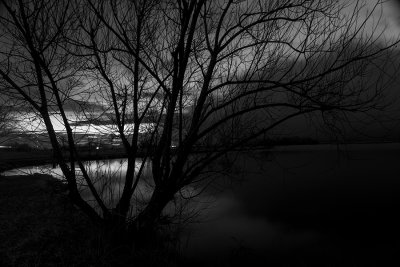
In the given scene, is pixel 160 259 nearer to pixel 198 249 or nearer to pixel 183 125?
pixel 183 125

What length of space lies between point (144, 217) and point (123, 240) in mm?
729

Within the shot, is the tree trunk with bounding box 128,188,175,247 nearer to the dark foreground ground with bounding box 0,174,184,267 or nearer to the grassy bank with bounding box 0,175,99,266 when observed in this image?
the dark foreground ground with bounding box 0,174,184,267

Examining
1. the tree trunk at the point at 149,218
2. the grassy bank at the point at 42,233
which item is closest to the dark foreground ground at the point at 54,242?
the grassy bank at the point at 42,233

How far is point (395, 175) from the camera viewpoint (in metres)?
38.6

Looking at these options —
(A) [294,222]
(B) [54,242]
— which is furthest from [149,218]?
(A) [294,222]

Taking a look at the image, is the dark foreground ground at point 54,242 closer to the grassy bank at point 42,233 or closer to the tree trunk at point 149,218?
A: the grassy bank at point 42,233

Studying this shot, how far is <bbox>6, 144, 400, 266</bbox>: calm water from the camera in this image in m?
9.68

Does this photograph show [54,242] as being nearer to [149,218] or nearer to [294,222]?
[149,218]

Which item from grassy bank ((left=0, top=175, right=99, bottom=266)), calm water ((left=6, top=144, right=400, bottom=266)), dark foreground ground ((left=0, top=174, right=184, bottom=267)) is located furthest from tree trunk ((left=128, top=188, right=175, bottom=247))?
calm water ((left=6, top=144, right=400, bottom=266))

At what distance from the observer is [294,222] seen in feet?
60.1

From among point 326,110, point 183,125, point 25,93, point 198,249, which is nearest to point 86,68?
point 25,93

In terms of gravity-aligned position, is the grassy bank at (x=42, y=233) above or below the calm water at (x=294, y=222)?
above

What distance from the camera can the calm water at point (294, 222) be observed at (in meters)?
9.68

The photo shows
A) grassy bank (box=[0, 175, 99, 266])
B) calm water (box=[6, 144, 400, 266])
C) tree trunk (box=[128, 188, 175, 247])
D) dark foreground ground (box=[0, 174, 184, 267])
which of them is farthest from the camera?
calm water (box=[6, 144, 400, 266])
